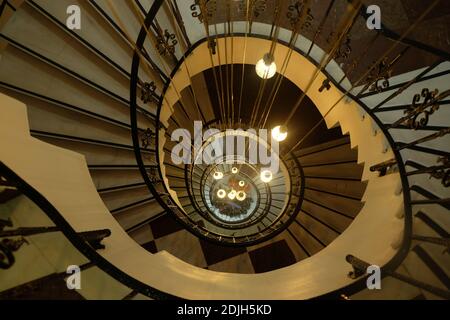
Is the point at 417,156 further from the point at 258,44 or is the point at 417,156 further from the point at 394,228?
the point at 258,44

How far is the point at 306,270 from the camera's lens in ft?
8.39

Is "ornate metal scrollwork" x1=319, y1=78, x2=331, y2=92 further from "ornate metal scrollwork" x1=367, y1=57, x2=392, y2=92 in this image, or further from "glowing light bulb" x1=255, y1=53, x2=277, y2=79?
"glowing light bulb" x1=255, y1=53, x2=277, y2=79

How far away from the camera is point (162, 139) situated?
411 centimetres

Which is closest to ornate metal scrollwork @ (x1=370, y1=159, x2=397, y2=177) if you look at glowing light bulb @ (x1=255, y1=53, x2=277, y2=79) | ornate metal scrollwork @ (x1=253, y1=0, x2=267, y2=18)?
glowing light bulb @ (x1=255, y1=53, x2=277, y2=79)

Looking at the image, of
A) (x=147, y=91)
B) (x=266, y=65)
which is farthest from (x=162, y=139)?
(x=266, y=65)

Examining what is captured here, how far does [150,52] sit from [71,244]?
8.74ft

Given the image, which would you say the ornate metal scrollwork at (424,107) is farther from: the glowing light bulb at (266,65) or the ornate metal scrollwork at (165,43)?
the ornate metal scrollwork at (165,43)

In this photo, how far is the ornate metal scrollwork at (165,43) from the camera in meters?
3.04

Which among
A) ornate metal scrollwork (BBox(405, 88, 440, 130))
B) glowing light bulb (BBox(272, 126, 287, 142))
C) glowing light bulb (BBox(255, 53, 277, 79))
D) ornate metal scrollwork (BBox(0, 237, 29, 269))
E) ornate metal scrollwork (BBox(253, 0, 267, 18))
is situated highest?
ornate metal scrollwork (BBox(253, 0, 267, 18))

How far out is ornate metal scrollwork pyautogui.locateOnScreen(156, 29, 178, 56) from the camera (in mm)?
3043

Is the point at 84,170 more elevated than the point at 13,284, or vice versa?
the point at 84,170

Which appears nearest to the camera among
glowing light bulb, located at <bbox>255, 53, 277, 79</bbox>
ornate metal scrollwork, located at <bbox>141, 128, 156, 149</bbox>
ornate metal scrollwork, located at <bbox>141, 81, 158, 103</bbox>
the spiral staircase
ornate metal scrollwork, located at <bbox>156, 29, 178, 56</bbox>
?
the spiral staircase

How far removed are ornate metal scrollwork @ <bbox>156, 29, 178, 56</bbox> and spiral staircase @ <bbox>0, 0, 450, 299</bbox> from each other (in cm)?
3
